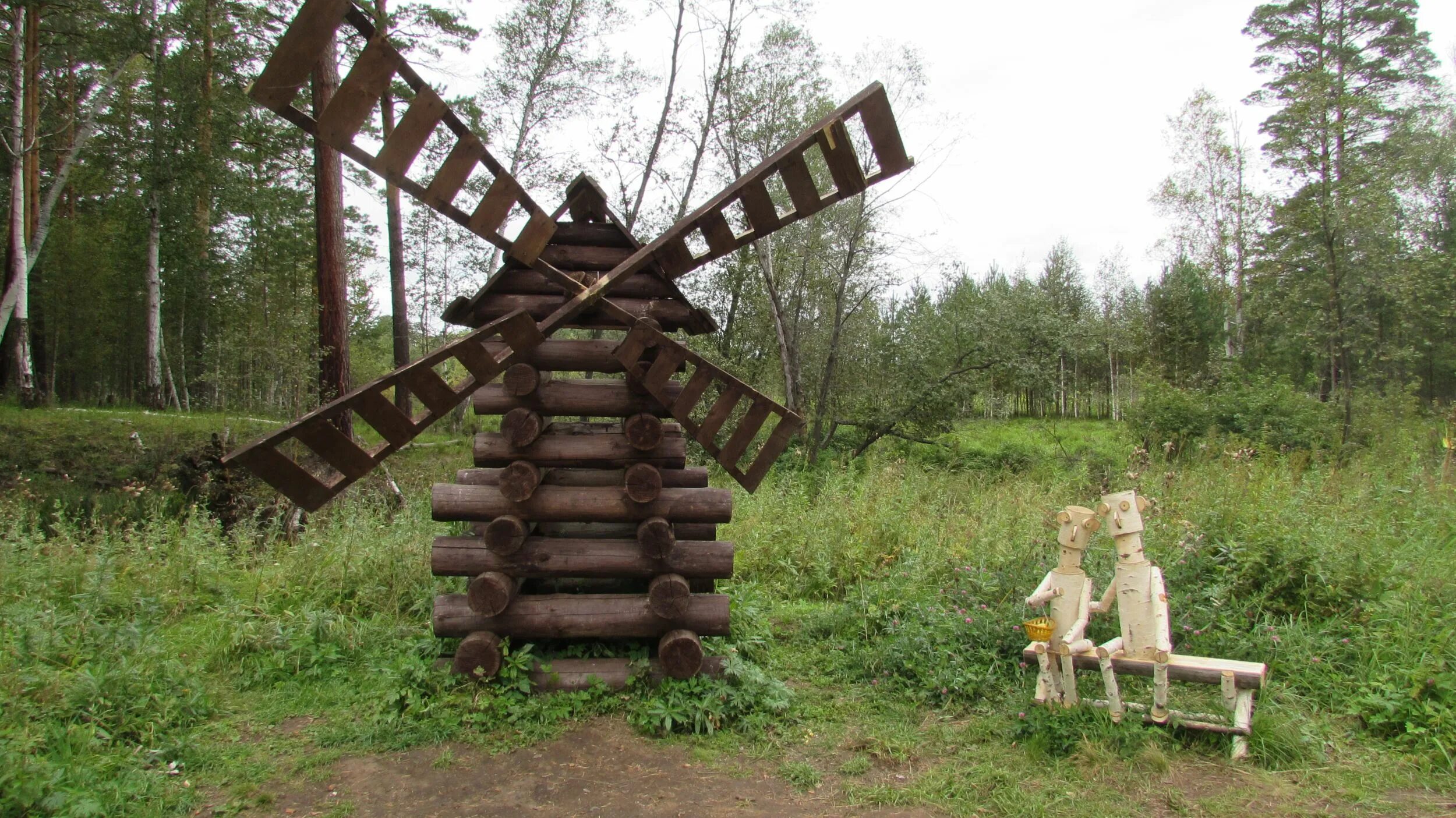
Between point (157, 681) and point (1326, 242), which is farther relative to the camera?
point (1326, 242)

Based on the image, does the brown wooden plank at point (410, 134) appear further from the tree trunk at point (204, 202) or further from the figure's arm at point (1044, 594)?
the tree trunk at point (204, 202)

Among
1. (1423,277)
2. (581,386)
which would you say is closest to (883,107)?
(581,386)

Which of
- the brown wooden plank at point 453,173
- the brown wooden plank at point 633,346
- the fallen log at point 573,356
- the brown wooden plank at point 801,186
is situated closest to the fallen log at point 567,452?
the fallen log at point 573,356

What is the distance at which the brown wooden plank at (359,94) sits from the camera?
3.46 m

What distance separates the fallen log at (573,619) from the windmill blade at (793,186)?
174cm

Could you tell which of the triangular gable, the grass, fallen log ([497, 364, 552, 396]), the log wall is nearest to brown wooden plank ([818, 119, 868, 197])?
the triangular gable

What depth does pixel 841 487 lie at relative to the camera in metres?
10.0

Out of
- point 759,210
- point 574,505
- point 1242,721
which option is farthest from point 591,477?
point 1242,721

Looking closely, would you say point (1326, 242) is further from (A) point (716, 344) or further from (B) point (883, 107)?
(B) point (883, 107)

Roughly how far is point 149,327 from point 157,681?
1663 cm

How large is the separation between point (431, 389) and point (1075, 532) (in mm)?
3662

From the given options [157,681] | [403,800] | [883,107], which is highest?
[883,107]

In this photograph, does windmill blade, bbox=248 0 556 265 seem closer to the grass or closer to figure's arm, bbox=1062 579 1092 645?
the grass

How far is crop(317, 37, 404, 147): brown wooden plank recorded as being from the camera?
3.46 metres
